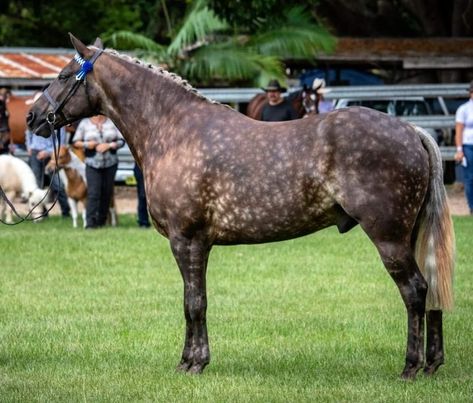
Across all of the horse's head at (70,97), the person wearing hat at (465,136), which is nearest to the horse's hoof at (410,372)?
the horse's head at (70,97)

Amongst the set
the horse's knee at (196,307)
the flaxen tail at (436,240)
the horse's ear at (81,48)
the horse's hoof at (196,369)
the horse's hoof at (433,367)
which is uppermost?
the horse's ear at (81,48)

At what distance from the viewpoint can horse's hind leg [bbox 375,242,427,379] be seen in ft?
27.8

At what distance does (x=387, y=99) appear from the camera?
27.5 m

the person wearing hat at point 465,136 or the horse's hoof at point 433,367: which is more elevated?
the horse's hoof at point 433,367

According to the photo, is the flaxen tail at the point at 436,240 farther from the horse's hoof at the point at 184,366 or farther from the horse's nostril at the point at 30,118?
the horse's nostril at the point at 30,118

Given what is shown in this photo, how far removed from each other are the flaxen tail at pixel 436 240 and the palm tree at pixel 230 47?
60.4ft

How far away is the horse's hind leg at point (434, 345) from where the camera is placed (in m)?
8.80

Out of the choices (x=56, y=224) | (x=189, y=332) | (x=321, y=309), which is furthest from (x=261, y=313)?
(x=56, y=224)

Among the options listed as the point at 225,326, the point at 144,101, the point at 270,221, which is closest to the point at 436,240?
the point at 270,221

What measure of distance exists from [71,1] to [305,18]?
1228 cm

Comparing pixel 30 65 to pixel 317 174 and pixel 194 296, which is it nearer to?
pixel 194 296

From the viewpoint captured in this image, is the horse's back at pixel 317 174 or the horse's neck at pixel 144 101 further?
the horse's neck at pixel 144 101

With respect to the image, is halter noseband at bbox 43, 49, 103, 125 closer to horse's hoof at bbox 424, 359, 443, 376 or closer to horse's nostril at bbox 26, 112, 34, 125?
horse's nostril at bbox 26, 112, 34, 125

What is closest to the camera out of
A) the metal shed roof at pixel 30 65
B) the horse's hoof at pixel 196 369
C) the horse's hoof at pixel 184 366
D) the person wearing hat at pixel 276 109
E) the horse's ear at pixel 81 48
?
the horse's hoof at pixel 196 369
